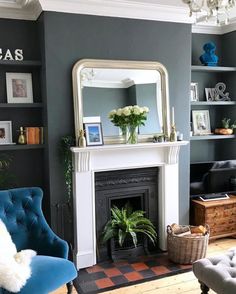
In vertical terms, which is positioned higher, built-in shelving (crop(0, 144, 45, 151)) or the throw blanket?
built-in shelving (crop(0, 144, 45, 151))

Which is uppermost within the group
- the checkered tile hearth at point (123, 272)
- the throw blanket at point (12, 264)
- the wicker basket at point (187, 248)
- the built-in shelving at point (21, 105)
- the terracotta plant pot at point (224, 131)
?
the built-in shelving at point (21, 105)

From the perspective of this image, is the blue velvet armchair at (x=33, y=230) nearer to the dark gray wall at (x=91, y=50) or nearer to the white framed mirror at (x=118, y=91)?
the dark gray wall at (x=91, y=50)

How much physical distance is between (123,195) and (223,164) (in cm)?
130

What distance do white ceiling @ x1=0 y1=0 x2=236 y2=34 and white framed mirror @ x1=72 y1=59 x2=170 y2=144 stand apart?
48cm

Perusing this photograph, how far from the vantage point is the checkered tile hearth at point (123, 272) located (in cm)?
314

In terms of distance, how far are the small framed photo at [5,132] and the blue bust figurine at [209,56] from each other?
2.41 metres

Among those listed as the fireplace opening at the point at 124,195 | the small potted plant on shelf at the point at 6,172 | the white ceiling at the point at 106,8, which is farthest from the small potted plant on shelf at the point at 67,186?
the white ceiling at the point at 106,8

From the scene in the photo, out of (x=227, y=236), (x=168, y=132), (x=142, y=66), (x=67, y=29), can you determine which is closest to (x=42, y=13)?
(x=67, y=29)

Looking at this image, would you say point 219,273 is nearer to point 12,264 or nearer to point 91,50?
point 12,264

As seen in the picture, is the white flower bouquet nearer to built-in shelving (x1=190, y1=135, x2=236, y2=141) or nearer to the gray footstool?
built-in shelving (x1=190, y1=135, x2=236, y2=141)

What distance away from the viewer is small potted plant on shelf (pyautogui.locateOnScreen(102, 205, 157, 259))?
3615 millimetres

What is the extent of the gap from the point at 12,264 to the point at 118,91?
6.64 feet

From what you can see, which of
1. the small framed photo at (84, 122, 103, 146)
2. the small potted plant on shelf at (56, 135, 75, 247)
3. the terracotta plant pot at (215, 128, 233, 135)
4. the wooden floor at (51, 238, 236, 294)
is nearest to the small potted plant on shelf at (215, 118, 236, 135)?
the terracotta plant pot at (215, 128, 233, 135)

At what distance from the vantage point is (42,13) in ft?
10.7
